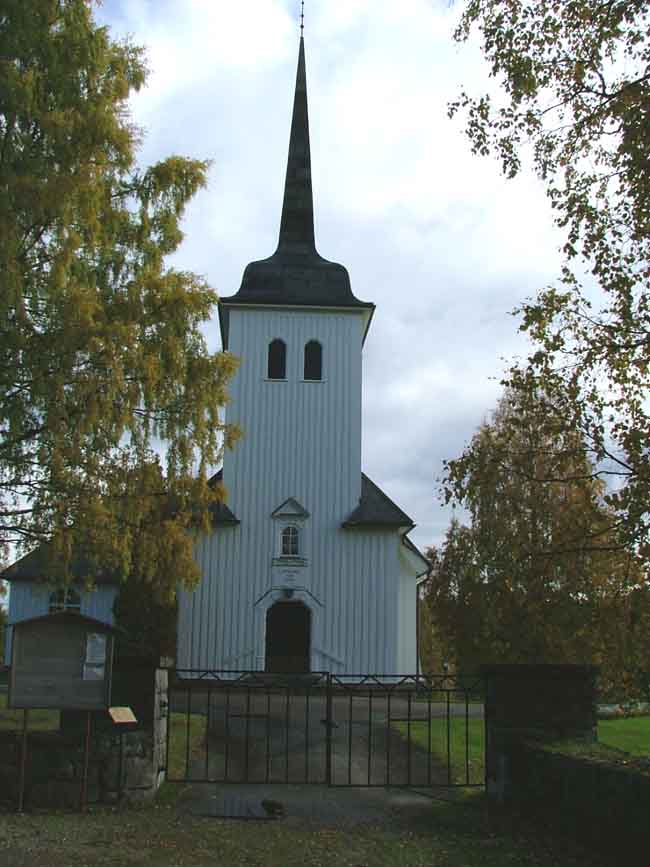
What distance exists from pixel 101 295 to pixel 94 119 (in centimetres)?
268

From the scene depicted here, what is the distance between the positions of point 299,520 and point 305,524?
204 millimetres

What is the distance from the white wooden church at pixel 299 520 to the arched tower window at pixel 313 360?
0.11 ft

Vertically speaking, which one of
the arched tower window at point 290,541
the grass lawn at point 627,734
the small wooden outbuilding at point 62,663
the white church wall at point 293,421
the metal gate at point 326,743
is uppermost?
the white church wall at point 293,421

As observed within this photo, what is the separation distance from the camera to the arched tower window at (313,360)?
27.5m

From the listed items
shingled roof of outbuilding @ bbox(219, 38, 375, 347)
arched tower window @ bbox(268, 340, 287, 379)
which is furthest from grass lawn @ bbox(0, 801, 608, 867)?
shingled roof of outbuilding @ bbox(219, 38, 375, 347)

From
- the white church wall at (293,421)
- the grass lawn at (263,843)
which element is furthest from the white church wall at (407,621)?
the grass lawn at (263,843)

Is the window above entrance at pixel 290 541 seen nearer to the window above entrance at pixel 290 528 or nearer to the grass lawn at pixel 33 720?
the window above entrance at pixel 290 528

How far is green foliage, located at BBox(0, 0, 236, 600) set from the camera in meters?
13.7

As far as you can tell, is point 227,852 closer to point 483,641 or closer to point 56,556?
point 56,556

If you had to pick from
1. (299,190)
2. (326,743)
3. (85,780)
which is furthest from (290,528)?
(85,780)

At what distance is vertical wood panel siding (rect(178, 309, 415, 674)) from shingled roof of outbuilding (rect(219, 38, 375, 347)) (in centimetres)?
44

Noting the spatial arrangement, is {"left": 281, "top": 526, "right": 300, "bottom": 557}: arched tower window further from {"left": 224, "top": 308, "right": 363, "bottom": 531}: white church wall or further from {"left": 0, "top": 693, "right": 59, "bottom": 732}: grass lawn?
{"left": 0, "top": 693, "right": 59, "bottom": 732}: grass lawn

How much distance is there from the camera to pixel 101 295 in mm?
14961

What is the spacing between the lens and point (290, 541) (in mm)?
26172
